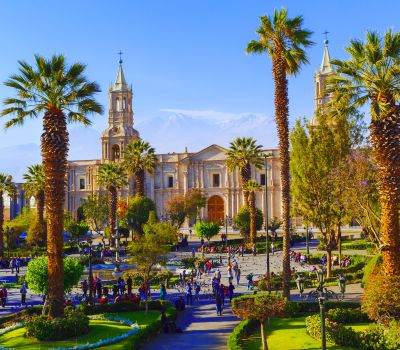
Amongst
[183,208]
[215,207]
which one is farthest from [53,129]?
[215,207]

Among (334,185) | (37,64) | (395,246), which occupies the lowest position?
(395,246)

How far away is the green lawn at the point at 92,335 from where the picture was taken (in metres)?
17.5

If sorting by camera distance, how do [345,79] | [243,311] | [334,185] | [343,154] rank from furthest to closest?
[343,154]
[334,185]
[345,79]
[243,311]

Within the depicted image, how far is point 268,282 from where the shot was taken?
2692cm

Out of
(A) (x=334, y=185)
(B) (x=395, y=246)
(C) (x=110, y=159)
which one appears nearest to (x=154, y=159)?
(C) (x=110, y=159)

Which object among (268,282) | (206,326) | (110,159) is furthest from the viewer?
(110,159)

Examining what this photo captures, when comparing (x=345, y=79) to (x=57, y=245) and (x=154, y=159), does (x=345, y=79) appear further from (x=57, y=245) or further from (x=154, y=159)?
(x=154, y=159)

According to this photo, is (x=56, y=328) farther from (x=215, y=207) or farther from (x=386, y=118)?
(x=215, y=207)

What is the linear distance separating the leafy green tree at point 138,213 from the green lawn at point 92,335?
29.3 m

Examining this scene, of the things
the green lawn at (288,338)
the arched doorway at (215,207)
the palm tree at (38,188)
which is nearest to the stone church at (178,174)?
the arched doorway at (215,207)

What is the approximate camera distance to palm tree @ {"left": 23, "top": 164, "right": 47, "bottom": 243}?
167 feet

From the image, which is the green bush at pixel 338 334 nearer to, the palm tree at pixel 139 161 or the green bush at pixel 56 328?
the green bush at pixel 56 328

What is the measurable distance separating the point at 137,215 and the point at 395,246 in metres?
36.2

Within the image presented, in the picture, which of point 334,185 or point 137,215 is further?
point 137,215
